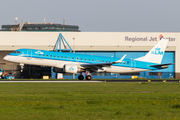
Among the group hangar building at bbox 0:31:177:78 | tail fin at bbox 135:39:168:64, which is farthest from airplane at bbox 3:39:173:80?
hangar building at bbox 0:31:177:78

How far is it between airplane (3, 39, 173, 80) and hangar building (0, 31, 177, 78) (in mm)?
22367

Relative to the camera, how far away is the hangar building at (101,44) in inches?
3071

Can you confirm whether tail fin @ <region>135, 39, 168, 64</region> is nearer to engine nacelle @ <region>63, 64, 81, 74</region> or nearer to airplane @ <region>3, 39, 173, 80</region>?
airplane @ <region>3, 39, 173, 80</region>

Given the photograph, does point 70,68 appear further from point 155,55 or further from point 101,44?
point 101,44

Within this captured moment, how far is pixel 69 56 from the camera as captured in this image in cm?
5003

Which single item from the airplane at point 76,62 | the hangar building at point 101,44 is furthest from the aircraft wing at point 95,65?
the hangar building at point 101,44

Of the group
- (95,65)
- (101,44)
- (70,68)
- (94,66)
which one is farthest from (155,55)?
(101,44)

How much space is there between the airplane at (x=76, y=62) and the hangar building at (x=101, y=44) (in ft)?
73.4

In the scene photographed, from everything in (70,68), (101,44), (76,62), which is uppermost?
(101,44)

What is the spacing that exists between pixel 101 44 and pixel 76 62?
101 ft

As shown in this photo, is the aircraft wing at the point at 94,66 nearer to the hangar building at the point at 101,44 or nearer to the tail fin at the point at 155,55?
the tail fin at the point at 155,55

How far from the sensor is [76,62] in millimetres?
50281
